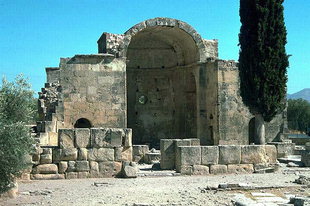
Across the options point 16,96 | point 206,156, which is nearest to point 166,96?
point 206,156

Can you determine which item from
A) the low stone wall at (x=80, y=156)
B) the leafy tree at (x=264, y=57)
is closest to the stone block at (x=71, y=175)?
the low stone wall at (x=80, y=156)

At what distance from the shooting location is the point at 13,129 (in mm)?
8852

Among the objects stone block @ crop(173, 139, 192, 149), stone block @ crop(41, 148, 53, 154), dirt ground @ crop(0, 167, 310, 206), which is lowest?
dirt ground @ crop(0, 167, 310, 206)

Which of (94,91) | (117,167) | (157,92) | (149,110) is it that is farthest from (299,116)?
(117,167)

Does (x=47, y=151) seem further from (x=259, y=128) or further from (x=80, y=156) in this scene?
(x=259, y=128)

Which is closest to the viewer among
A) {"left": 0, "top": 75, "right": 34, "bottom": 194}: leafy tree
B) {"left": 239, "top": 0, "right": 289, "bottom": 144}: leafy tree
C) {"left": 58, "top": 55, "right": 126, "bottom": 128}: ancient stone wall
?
{"left": 0, "top": 75, "right": 34, "bottom": 194}: leafy tree

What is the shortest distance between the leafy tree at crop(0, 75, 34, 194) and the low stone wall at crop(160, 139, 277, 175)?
5.14m

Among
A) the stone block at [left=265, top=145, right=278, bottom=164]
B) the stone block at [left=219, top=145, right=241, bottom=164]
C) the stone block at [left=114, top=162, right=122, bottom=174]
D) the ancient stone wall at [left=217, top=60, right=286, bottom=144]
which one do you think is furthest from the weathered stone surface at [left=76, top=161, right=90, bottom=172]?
the ancient stone wall at [left=217, top=60, right=286, bottom=144]

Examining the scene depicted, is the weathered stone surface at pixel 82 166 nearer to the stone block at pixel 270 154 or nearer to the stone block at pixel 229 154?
the stone block at pixel 229 154

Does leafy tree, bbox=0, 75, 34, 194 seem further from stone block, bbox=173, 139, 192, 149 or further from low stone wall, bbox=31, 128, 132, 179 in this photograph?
stone block, bbox=173, 139, 192, 149

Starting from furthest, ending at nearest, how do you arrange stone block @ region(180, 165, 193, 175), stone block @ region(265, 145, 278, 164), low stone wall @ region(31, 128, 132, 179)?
stone block @ region(265, 145, 278, 164), stone block @ region(180, 165, 193, 175), low stone wall @ region(31, 128, 132, 179)

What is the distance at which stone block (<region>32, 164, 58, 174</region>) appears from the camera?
40.5 ft

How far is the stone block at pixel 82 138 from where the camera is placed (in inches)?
494

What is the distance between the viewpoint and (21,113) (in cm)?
988
